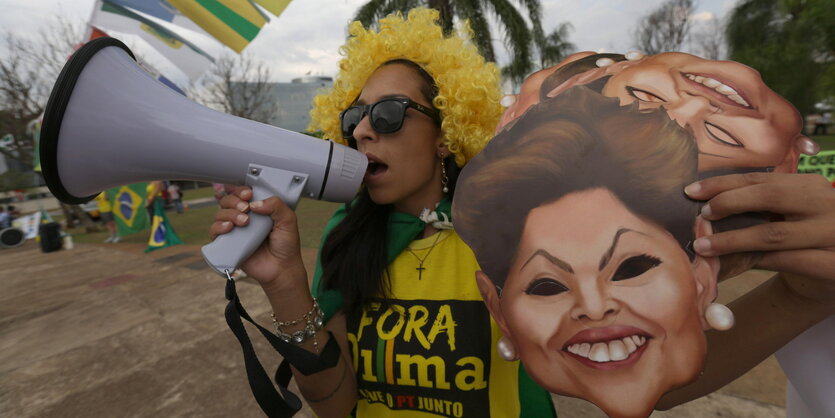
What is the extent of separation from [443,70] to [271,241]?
2.94ft

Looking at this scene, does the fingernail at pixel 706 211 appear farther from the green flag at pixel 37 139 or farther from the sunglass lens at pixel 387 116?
the green flag at pixel 37 139

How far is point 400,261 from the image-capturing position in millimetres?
1376

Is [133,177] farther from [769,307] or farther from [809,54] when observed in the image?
[809,54]

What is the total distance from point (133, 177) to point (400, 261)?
862 millimetres

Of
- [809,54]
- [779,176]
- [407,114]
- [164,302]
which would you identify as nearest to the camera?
[779,176]

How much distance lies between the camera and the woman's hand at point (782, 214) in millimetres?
568

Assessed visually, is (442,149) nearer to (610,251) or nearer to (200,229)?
(610,251)

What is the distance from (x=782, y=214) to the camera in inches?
23.5

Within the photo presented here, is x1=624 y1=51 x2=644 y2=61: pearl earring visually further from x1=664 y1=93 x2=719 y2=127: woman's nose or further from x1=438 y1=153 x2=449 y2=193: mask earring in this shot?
x1=438 y1=153 x2=449 y2=193: mask earring

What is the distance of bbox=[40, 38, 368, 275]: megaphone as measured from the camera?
956 mm

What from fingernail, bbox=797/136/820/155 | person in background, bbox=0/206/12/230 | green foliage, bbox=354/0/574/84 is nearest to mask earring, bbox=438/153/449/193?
fingernail, bbox=797/136/820/155

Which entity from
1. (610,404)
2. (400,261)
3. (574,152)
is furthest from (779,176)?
(400,261)

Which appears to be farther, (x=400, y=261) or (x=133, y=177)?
(x=400, y=261)

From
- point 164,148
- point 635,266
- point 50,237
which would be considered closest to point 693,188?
point 635,266
